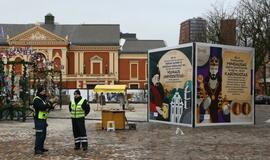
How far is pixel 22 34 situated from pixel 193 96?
257ft

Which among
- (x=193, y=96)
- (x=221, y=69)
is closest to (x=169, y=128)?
(x=193, y=96)

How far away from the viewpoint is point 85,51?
102 m

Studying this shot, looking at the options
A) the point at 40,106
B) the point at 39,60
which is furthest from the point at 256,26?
the point at 40,106

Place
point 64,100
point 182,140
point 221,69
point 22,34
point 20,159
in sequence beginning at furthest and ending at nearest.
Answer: point 22,34 → point 64,100 → point 221,69 → point 182,140 → point 20,159

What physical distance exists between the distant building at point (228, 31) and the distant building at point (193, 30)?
4.13 m

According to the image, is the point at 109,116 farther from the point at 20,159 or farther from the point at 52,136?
the point at 20,159

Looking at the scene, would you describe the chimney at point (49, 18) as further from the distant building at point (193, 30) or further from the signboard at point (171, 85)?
the signboard at point (171, 85)

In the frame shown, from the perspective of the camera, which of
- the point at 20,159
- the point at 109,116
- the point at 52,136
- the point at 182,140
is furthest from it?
the point at 109,116

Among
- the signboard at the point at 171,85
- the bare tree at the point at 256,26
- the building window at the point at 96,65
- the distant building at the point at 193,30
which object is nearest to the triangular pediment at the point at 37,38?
the building window at the point at 96,65

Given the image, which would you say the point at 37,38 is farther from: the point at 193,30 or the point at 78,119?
the point at 78,119

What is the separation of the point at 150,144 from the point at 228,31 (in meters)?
40.6

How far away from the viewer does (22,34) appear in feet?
327

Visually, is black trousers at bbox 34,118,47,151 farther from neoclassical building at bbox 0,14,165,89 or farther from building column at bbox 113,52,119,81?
building column at bbox 113,52,119,81

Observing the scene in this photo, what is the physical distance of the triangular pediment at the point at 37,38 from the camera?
325 ft
